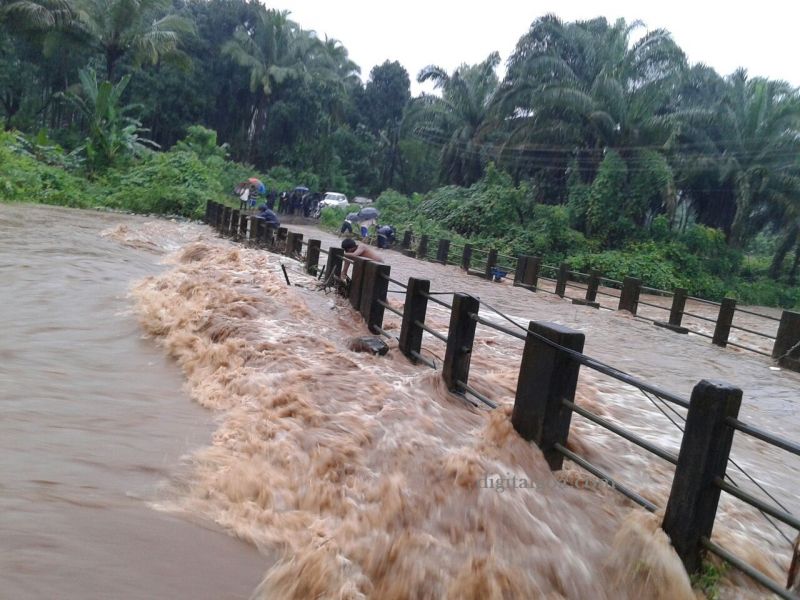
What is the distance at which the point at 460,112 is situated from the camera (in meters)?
39.9

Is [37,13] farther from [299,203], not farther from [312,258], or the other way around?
[312,258]

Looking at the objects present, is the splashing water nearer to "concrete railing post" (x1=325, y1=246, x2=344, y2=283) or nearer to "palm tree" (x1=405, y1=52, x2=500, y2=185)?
"concrete railing post" (x1=325, y1=246, x2=344, y2=283)

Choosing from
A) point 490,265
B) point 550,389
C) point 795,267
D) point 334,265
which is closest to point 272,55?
point 490,265

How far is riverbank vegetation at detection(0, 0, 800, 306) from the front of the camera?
29.5m

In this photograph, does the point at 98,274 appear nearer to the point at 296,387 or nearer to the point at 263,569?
the point at 296,387

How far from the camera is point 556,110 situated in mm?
30672

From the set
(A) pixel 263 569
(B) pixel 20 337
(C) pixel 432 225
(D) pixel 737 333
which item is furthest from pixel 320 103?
(A) pixel 263 569

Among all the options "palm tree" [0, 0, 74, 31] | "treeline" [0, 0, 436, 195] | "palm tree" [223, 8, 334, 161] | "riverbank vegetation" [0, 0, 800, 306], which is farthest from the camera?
"palm tree" [223, 8, 334, 161]

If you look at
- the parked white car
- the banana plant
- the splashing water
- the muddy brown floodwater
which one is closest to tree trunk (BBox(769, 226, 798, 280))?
the parked white car

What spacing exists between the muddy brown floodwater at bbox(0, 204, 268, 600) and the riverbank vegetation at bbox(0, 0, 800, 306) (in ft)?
64.5

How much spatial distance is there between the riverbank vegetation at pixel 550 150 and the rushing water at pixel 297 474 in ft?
67.6

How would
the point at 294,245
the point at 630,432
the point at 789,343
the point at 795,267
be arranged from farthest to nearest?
the point at 795,267 < the point at 294,245 < the point at 789,343 < the point at 630,432

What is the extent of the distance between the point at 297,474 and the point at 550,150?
101 feet

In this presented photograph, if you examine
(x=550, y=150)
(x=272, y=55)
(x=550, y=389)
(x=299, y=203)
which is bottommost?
(x=299, y=203)
